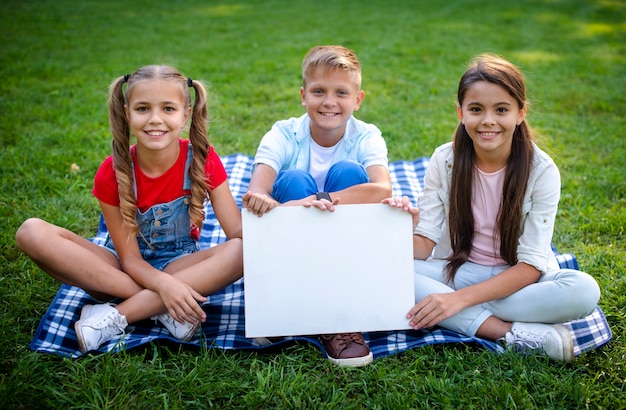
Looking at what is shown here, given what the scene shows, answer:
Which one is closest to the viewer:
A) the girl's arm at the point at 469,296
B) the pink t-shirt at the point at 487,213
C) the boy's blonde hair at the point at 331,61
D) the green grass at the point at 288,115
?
the green grass at the point at 288,115

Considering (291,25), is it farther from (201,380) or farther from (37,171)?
(201,380)

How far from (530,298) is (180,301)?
1.41 meters

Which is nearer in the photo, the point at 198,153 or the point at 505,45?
the point at 198,153

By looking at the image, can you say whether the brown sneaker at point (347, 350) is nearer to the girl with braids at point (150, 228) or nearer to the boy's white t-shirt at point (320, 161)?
the girl with braids at point (150, 228)

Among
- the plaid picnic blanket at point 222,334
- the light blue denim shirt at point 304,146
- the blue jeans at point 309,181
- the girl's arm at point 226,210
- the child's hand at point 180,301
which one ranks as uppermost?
the light blue denim shirt at point 304,146

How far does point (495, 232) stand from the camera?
250 cm

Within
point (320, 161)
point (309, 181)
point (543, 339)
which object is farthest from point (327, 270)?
point (543, 339)

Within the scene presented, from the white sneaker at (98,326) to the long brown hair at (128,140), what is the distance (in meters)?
0.38

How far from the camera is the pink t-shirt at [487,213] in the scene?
8.21ft

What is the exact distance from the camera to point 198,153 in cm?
254

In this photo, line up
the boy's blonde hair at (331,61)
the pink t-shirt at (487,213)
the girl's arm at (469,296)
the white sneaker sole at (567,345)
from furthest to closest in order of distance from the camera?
the boy's blonde hair at (331,61) < the pink t-shirt at (487,213) < the girl's arm at (469,296) < the white sneaker sole at (567,345)

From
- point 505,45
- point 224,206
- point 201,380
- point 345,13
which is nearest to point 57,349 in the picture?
point 201,380

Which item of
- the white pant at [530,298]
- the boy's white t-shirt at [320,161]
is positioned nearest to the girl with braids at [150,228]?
the boy's white t-shirt at [320,161]

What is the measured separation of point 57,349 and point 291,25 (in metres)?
7.85
